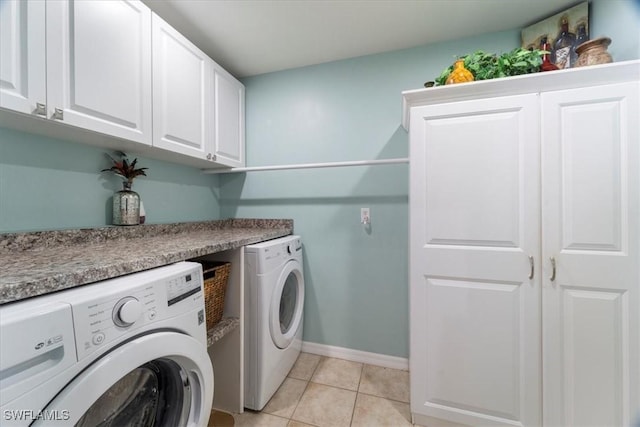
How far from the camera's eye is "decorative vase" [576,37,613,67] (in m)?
1.11

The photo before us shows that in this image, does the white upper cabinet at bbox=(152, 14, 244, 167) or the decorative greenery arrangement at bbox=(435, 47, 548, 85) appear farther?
the white upper cabinet at bbox=(152, 14, 244, 167)

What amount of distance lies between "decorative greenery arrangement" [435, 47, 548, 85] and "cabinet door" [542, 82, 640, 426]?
0.21m

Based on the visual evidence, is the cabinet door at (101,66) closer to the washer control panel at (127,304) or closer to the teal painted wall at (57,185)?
the teal painted wall at (57,185)

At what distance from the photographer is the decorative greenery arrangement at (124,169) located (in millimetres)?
1425

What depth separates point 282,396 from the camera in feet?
5.06

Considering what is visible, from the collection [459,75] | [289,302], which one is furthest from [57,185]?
[459,75]

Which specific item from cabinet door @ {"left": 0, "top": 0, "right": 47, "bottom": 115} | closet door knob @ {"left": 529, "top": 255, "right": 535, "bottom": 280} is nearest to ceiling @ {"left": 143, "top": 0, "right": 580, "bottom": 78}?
cabinet door @ {"left": 0, "top": 0, "right": 47, "bottom": 115}

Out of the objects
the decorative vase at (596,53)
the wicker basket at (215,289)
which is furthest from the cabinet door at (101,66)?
the decorative vase at (596,53)

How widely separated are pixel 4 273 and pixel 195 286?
48 centimetres

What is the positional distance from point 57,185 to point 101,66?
633 mm

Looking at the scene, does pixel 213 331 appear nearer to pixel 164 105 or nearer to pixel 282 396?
pixel 282 396

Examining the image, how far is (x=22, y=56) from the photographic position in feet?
2.89

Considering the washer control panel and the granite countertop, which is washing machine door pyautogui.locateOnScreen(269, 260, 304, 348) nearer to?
the granite countertop

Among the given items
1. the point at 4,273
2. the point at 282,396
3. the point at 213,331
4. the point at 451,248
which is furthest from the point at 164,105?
the point at 282,396
